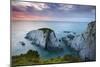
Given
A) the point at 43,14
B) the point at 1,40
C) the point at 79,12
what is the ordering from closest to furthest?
the point at 1,40
the point at 43,14
the point at 79,12

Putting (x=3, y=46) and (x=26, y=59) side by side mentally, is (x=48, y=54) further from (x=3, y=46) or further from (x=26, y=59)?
(x=3, y=46)

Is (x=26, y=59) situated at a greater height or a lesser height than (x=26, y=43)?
lesser

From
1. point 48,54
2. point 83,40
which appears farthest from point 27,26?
point 83,40

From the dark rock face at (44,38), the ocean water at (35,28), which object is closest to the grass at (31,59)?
the ocean water at (35,28)

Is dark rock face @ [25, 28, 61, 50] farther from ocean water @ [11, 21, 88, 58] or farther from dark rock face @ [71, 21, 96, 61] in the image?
dark rock face @ [71, 21, 96, 61]

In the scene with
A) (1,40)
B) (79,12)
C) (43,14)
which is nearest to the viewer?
(1,40)

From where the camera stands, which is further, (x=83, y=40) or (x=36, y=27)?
(x=83, y=40)
